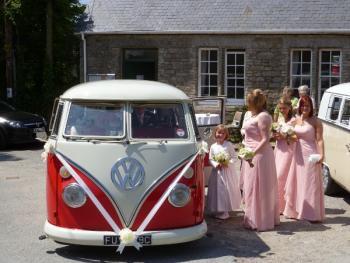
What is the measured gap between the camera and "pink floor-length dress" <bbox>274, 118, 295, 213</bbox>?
28.5 ft

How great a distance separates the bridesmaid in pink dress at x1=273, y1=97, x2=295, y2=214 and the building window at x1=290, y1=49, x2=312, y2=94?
11.0 meters

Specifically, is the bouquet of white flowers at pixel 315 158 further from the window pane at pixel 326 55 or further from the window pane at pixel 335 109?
the window pane at pixel 326 55

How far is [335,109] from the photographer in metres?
9.95

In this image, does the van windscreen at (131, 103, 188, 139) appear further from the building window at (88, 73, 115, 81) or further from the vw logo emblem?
the building window at (88, 73, 115, 81)

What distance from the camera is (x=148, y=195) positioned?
6574 mm

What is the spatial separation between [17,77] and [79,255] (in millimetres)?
15792

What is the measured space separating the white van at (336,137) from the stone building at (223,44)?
9.27 meters

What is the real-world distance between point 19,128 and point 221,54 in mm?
7146

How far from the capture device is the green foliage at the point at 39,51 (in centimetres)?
2136

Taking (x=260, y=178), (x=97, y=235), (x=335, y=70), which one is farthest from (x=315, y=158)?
(x=335, y=70)

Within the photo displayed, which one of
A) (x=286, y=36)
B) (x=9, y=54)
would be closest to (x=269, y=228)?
(x=286, y=36)

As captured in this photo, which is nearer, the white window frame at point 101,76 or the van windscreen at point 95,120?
the van windscreen at point 95,120

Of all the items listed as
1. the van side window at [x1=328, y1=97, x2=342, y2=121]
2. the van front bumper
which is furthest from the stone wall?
the van front bumper

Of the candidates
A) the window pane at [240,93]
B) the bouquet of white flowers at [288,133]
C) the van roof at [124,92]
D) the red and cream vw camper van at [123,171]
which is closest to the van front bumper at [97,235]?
the red and cream vw camper van at [123,171]
